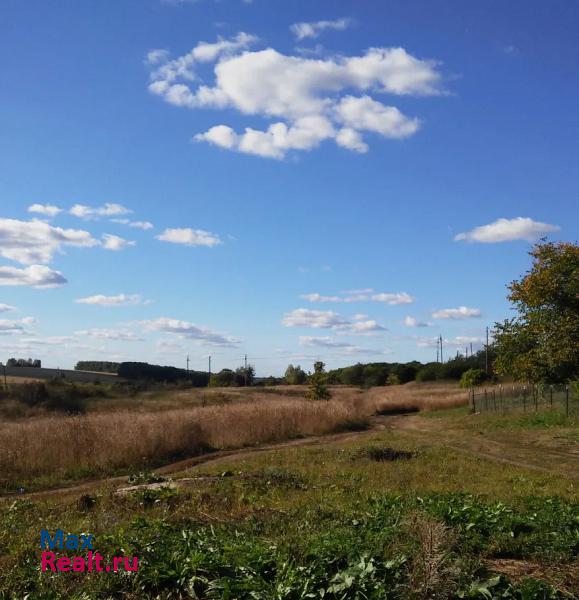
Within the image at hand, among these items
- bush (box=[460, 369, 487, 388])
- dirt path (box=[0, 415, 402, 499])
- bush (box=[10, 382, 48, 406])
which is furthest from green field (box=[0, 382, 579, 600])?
bush (box=[460, 369, 487, 388])

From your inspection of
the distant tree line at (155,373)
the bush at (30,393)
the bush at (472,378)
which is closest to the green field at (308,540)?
the bush at (30,393)

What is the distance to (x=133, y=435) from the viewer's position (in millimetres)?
18188

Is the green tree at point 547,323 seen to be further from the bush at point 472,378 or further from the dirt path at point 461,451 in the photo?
the bush at point 472,378

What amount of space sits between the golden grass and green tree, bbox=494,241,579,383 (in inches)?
358

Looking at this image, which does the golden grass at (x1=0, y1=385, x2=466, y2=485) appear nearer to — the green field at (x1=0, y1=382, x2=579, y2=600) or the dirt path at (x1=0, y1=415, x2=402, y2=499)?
the dirt path at (x1=0, y1=415, x2=402, y2=499)

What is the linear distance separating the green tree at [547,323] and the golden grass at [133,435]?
908cm

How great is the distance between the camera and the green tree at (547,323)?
2603 cm

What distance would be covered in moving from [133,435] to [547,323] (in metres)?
18.3

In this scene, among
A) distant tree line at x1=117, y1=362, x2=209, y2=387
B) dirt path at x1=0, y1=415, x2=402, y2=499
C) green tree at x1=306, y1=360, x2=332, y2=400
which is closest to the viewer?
dirt path at x1=0, y1=415, x2=402, y2=499

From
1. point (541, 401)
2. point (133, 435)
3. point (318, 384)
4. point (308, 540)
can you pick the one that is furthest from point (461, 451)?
point (318, 384)

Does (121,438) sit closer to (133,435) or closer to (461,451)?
(133,435)

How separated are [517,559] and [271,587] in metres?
2.41

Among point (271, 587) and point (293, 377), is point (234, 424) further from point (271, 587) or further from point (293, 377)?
point (293, 377)

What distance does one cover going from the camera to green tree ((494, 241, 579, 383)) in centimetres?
2603
